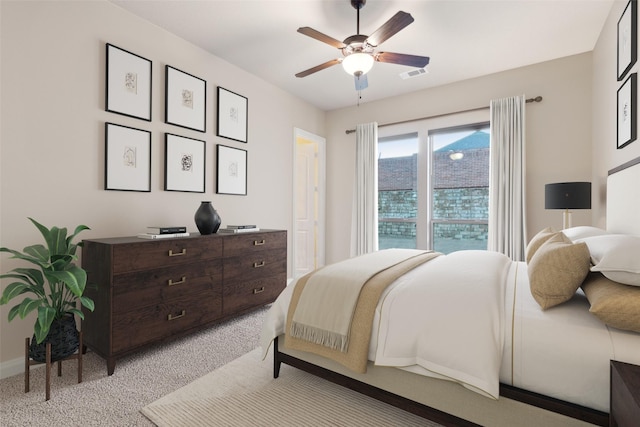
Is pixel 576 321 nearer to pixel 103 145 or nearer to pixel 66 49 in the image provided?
pixel 103 145

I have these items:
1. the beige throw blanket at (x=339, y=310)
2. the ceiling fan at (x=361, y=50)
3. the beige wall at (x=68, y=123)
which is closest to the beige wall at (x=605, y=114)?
the ceiling fan at (x=361, y=50)

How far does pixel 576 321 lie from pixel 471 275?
1.55ft

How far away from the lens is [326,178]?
518 centimetres

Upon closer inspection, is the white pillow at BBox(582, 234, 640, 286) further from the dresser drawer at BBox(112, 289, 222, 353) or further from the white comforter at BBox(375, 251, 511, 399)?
the dresser drawer at BBox(112, 289, 222, 353)

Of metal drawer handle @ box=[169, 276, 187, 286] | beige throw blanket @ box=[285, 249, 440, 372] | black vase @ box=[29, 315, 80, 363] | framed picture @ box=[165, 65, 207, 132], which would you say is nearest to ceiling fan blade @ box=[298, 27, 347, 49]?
framed picture @ box=[165, 65, 207, 132]

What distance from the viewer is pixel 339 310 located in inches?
65.5

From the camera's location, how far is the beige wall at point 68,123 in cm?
205

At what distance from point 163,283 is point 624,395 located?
2.56 meters

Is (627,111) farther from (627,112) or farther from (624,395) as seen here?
(624,395)

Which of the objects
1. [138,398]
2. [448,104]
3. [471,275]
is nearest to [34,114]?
[138,398]

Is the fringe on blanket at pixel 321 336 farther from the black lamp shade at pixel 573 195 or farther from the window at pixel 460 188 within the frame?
the window at pixel 460 188

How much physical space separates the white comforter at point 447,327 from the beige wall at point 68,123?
2.37 m

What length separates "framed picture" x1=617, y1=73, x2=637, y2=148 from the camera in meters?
2.07

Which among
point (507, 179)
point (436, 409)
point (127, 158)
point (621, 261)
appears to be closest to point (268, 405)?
point (436, 409)
